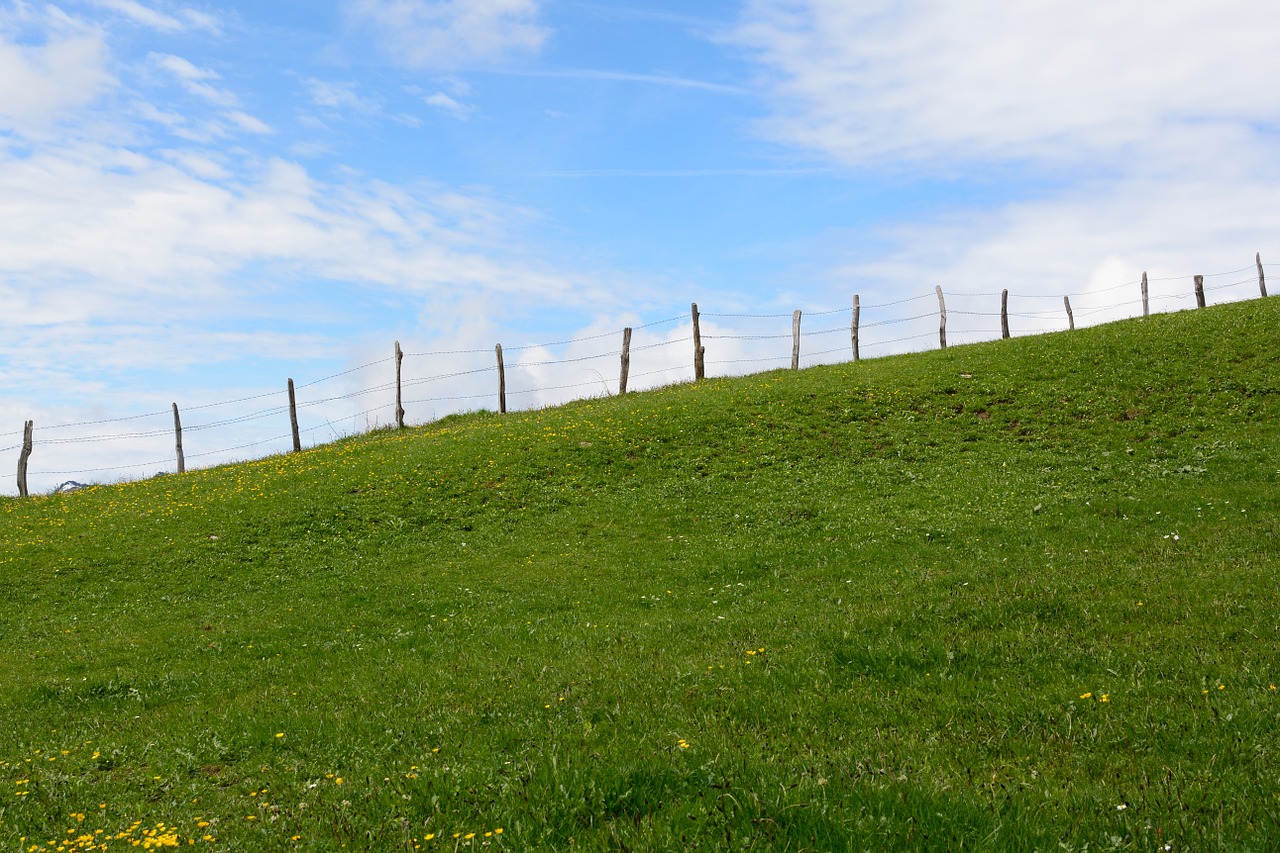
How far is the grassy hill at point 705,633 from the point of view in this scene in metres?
6.64

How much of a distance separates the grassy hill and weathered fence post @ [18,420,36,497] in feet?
39.5

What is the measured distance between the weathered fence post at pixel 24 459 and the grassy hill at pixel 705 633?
39.5 ft

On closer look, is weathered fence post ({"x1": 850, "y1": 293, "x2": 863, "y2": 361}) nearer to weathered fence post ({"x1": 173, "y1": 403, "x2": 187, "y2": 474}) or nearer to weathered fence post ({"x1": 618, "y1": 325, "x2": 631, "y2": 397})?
weathered fence post ({"x1": 618, "y1": 325, "x2": 631, "y2": 397})

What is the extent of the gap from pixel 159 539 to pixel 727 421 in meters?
22.0

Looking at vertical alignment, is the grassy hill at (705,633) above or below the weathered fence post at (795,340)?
below

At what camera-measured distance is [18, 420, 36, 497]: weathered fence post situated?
4659cm

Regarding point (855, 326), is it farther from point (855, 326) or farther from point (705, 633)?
point (705, 633)

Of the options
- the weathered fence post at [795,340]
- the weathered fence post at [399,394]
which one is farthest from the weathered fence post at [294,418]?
the weathered fence post at [795,340]

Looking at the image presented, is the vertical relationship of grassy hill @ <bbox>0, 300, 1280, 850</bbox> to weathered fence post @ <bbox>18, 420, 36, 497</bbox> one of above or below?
below

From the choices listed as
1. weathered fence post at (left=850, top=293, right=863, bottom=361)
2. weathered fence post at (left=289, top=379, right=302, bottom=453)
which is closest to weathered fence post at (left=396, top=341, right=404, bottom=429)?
weathered fence post at (left=289, top=379, right=302, bottom=453)

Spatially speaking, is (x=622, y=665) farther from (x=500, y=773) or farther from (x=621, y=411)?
(x=621, y=411)

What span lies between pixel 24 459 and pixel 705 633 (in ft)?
162

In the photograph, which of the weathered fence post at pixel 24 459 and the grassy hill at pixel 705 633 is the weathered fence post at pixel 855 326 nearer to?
the grassy hill at pixel 705 633

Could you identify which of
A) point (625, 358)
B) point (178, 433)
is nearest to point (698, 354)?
point (625, 358)
